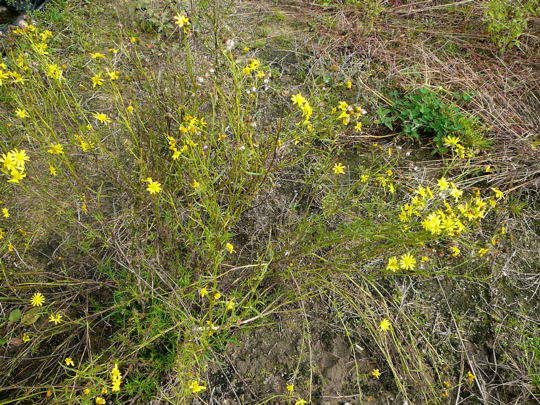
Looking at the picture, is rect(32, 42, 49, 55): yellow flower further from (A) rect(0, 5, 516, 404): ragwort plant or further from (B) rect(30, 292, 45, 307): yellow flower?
(B) rect(30, 292, 45, 307): yellow flower

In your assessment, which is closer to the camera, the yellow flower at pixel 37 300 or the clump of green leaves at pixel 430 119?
the yellow flower at pixel 37 300

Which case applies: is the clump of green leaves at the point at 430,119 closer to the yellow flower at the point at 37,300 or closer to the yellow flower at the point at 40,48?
the yellow flower at the point at 40,48

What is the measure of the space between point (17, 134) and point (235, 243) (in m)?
1.90

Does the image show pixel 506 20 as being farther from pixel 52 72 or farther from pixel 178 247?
pixel 52 72

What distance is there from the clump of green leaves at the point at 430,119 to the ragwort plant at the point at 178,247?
62cm

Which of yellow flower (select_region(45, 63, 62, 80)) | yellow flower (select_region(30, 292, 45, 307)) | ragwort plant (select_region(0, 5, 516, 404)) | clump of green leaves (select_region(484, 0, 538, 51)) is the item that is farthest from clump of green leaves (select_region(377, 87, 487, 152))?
yellow flower (select_region(30, 292, 45, 307))


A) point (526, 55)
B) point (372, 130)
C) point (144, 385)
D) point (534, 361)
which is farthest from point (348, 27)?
point (144, 385)

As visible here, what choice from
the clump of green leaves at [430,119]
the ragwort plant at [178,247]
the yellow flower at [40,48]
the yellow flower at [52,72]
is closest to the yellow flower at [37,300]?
the ragwort plant at [178,247]

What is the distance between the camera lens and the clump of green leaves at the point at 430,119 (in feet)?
9.71

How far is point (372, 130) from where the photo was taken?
3119mm

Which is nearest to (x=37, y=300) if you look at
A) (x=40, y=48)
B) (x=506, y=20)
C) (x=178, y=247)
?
(x=178, y=247)

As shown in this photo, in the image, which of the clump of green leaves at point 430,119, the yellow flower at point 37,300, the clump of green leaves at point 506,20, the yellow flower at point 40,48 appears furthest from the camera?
the clump of green leaves at point 506,20

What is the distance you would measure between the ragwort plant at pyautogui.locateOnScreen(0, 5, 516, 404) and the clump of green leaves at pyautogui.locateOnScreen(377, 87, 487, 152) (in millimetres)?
622

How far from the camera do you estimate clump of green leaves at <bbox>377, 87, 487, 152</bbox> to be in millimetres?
2961
